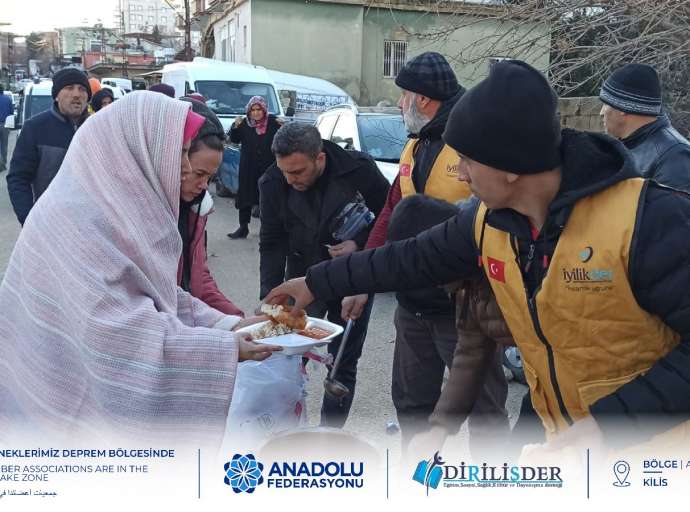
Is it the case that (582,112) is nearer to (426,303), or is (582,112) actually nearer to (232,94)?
(426,303)

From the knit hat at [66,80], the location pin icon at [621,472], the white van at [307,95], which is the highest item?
the knit hat at [66,80]

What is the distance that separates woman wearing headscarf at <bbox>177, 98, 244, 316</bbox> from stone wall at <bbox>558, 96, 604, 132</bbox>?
6295mm

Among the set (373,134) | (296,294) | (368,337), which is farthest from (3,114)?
(296,294)

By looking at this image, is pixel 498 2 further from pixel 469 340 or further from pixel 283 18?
pixel 283 18

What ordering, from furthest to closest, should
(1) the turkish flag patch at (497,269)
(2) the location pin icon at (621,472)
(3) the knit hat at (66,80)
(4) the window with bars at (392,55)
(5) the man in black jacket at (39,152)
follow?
(4) the window with bars at (392,55) < (3) the knit hat at (66,80) < (5) the man in black jacket at (39,152) < (1) the turkish flag patch at (497,269) < (2) the location pin icon at (621,472)

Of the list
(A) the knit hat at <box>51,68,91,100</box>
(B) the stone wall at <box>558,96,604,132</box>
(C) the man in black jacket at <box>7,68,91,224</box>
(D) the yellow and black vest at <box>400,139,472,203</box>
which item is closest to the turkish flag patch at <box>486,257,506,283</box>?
(D) the yellow and black vest at <box>400,139,472,203</box>

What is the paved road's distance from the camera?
15.2ft

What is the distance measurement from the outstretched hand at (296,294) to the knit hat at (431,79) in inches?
58.7

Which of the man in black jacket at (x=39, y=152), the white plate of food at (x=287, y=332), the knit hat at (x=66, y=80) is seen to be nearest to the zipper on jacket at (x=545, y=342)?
the white plate of food at (x=287, y=332)

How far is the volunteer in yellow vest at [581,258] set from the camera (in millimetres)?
1821

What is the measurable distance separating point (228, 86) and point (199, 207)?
42.4ft

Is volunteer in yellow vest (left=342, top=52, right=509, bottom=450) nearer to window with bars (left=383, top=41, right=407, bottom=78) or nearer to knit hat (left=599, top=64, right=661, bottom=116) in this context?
knit hat (left=599, top=64, right=661, bottom=116)

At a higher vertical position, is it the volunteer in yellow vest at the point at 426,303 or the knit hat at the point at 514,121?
the knit hat at the point at 514,121

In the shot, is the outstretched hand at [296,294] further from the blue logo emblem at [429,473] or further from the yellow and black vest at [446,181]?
the yellow and black vest at [446,181]
